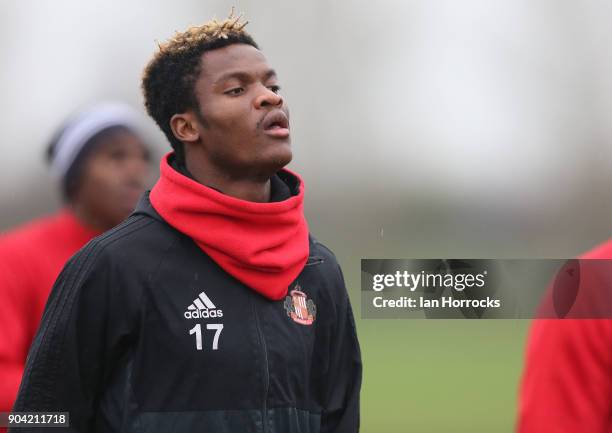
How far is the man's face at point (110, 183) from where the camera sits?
2117 mm

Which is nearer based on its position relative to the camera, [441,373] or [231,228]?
[231,228]

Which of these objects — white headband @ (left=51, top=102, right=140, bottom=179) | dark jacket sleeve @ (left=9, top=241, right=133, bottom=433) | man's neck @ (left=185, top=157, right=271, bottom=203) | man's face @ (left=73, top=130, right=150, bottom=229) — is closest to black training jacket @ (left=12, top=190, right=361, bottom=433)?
dark jacket sleeve @ (left=9, top=241, right=133, bottom=433)

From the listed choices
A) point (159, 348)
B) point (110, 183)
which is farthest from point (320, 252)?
point (110, 183)

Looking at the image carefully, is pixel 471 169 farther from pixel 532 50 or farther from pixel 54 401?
pixel 54 401

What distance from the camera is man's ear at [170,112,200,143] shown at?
162 centimetres

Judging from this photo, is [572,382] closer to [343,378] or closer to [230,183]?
[343,378]

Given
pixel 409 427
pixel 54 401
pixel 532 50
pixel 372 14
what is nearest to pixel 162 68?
pixel 54 401

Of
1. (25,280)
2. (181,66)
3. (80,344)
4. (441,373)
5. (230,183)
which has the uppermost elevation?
(181,66)

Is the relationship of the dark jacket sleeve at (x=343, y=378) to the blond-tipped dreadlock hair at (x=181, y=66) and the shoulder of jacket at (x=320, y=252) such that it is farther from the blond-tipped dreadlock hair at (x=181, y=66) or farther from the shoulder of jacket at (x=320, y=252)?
the blond-tipped dreadlock hair at (x=181, y=66)

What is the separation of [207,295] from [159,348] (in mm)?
116

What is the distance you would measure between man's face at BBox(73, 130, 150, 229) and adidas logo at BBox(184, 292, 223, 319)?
2.23ft

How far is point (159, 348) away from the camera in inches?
A: 57.2

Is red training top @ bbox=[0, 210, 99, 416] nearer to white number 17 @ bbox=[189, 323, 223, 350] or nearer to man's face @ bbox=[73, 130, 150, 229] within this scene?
man's face @ bbox=[73, 130, 150, 229]

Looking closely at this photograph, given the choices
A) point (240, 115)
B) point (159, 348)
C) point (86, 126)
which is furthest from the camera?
Result: point (86, 126)
